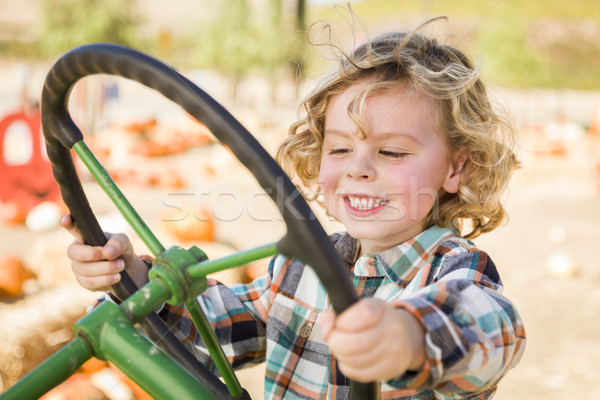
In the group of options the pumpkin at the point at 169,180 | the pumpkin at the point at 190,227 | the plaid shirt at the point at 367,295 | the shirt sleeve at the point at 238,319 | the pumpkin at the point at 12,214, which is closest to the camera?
the plaid shirt at the point at 367,295

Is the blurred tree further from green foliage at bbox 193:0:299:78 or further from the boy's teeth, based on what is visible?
the boy's teeth

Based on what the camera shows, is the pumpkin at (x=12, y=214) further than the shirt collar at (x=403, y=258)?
Yes

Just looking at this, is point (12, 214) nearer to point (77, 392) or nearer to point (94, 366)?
point (94, 366)

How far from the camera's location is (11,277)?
10.0 feet

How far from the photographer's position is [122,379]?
7.32ft

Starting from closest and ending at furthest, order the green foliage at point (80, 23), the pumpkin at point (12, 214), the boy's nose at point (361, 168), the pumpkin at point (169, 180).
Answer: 1. the boy's nose at point (361, 168)
2. the pumpkin at point (12, 214)
3. the pumpkin at point (169, 180)
4. the green foliage at point (80, 23)

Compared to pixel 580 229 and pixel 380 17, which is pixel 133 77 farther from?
pixel 580 229

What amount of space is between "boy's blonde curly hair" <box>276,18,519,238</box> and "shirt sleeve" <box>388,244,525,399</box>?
1.50 ft

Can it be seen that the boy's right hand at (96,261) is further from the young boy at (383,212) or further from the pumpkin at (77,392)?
the pumpkin at (77,392)

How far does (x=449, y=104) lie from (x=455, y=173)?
18cm

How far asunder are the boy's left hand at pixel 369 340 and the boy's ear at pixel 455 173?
72cm

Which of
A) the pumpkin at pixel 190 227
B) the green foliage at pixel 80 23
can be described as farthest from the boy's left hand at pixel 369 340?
the green foliage at pixel 80 23

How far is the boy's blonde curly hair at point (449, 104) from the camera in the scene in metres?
1.27

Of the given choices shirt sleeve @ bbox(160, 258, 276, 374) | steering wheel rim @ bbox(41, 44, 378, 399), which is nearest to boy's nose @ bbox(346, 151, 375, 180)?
shirt sleeve @ bbox(160, 258, 276, 374)
